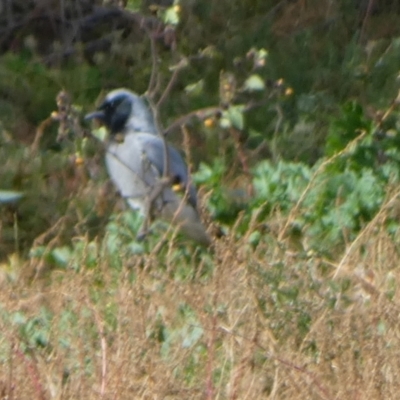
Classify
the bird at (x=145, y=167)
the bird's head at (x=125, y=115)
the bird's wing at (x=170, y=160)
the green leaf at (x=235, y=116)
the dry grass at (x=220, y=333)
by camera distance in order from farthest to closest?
the bird's head at (x=125, y=115) < the bird's wing at (x=170, y=160) < the bird at (x=145, y=167) < the green leaf at (x=235, y=116) < the dry grass at (x=220, y=333)

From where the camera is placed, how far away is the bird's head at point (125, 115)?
8430mm

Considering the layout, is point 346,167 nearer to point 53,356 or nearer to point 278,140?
point 278,140

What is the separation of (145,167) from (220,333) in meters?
2.69

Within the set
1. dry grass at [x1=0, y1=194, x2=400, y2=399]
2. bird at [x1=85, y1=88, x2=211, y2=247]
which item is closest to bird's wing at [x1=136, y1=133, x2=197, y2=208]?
bird at [x1=85, y1=88, x2=211, y2=247]

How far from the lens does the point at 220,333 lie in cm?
466

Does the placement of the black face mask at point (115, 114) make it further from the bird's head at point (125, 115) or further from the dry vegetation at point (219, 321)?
the dry vegetation at point (219, 321)

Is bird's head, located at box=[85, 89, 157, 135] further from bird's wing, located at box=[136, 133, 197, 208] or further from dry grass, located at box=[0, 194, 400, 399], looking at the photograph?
dry grass, located at box=[0, 194, 400, 399]

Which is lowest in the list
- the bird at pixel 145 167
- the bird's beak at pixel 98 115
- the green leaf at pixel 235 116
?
the bird's beak at pixel 98 115

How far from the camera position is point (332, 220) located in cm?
636

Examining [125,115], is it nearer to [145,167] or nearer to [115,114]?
[115,114]

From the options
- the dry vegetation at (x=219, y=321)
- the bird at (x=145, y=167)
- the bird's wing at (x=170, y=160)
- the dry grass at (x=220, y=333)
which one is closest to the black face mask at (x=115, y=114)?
the bird at (x=145, y=167)

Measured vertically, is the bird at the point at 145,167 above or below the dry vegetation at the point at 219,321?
below

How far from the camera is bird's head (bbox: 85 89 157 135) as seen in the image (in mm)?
8430

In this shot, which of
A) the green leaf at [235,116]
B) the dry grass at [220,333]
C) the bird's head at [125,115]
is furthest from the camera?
the bird's head at [125,115]
